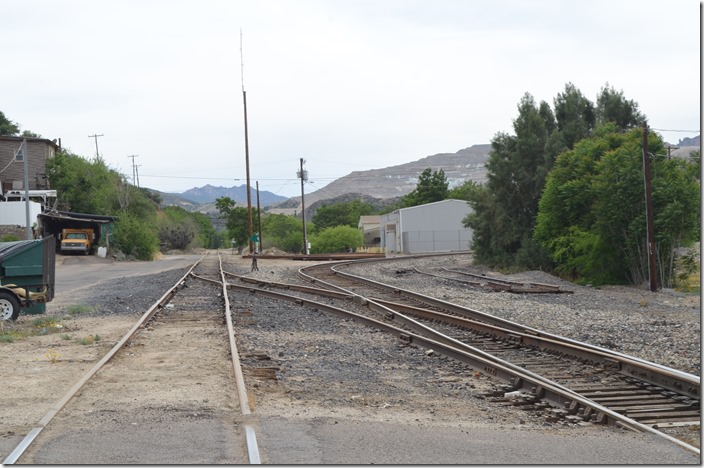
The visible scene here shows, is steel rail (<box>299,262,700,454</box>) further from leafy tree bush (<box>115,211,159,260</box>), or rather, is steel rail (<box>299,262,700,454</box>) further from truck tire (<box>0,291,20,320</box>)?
leafy tree bush (<box>115,211,159,260</box>)

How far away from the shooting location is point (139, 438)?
6.68 m

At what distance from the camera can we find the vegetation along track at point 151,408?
20.2ft

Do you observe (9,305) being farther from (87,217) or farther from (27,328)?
Answer: (87,217)

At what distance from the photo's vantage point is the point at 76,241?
58.4 m

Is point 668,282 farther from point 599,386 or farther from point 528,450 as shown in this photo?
point 528,450

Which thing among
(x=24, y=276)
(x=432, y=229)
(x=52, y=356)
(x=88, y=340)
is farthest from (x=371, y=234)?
(x=52, y=356)

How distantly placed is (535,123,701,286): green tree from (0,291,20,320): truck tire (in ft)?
72.7

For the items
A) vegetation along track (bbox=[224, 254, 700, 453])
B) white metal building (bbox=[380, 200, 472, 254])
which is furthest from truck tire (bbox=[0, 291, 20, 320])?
white metal building (bbox=[380, 200, 472, 254])

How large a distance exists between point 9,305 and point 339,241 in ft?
269

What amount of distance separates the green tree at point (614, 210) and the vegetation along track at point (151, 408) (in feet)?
69.8

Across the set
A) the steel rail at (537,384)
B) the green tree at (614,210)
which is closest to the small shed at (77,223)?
the green tree at (614,210)

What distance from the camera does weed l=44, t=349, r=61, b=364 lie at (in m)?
11.6

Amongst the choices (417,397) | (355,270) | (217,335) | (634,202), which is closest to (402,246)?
(355,270)

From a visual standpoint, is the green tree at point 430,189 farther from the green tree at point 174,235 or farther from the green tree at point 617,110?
the green tree at point 617,110
